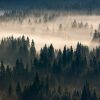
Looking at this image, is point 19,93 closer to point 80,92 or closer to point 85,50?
point 80,92

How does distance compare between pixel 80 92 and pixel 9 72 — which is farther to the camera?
pixel 9 72

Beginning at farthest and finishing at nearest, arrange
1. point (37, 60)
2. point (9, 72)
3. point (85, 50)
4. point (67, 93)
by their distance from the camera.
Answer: point (85, 50), point (37, 60), point (9, 72), point (67, 93)

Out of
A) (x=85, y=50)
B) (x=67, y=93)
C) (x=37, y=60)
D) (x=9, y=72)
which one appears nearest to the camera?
(x=67, y=93)

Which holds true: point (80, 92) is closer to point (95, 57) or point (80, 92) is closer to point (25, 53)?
point (95, 57)

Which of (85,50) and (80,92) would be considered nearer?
(80,92)

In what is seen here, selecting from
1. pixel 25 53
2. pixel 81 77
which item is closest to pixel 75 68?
pixel 81 77

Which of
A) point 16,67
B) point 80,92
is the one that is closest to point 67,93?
point 80,92
